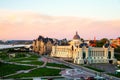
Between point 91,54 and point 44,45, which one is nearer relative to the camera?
point 91,54

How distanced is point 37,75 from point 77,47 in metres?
34.3

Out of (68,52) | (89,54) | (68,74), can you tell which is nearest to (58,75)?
(68,74)

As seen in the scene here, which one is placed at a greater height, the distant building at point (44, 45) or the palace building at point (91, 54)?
the distant building at point (44, 45)

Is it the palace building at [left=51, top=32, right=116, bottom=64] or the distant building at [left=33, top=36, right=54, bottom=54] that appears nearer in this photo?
the palace building at [left=51, top=32, right=116, bottom=64]

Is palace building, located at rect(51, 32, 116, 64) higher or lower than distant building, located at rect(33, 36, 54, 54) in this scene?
lower

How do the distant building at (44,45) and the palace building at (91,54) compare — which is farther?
the distant building at (44,45)

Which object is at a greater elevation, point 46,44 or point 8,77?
point 46,44

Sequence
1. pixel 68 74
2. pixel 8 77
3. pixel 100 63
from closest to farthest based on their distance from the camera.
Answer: pixel 8 77 → pixel 68 74 → pixel 100 63

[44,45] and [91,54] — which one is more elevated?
[44,45]

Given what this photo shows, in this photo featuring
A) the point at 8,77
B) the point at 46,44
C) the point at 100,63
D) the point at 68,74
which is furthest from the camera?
the point at 46,44

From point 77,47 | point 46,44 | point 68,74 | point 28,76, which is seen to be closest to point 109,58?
point 77,47

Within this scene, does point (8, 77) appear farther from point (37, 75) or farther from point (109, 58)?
point (109, 58)

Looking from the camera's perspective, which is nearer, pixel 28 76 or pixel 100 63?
pixel 28 76

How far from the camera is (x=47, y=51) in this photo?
482 ft
